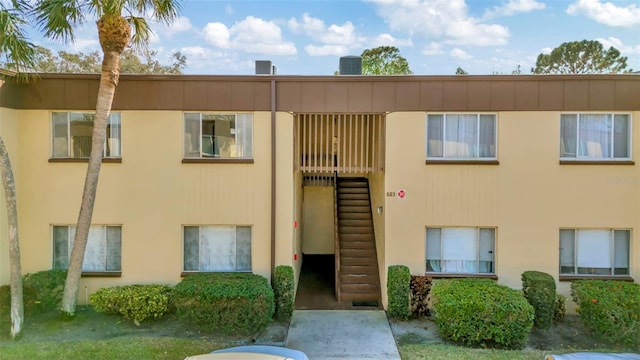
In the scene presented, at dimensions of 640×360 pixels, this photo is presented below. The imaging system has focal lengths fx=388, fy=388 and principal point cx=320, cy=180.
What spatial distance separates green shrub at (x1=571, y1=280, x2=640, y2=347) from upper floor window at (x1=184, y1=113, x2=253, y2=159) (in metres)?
7.98

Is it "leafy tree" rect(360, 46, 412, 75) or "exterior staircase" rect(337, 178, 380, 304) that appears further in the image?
"leafy tree" rect(360, 46, 412, 75)

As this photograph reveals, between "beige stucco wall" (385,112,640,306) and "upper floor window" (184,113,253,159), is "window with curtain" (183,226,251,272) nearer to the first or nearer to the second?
"upper floor window" (184,113,253,159)

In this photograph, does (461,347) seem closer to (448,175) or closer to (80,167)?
(448,175)

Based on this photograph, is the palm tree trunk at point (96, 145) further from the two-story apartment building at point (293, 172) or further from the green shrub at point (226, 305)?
the green shrub at point (226, 305)

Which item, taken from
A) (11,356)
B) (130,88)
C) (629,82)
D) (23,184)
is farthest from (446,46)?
(11,356)

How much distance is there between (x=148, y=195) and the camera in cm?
938

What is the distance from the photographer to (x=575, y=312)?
30.5 feet

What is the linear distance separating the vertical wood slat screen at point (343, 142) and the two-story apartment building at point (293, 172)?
53cm

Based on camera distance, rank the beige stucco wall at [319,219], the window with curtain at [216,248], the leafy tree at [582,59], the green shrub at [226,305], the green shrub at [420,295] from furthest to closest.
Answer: the leafy tree at [582,59], the beige stucco wall at [319,219], the window with curtain at [216,248], the green shrub at [420,295], the green shrub at [226,305]

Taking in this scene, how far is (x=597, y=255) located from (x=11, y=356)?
12334mm

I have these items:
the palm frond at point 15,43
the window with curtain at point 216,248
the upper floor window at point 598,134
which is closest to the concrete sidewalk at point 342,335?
the window with curtain at point 216,248

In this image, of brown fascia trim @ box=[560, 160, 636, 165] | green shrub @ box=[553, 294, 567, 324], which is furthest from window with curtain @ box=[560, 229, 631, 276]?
brown fascia trim @ box=[560, 160, 636, 165]

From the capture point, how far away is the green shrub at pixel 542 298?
8.36 meters

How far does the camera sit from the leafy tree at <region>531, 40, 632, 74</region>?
2572cm
